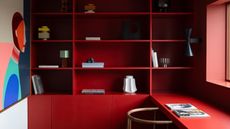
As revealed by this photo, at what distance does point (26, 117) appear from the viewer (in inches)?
141

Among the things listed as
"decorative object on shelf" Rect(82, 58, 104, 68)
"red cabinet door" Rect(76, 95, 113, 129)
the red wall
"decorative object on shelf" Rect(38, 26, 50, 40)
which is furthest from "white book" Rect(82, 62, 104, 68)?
the red wall

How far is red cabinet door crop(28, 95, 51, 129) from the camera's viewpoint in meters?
3.63

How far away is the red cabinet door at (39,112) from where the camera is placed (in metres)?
3.63

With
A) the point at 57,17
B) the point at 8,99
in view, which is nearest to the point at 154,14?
the point at 57,17

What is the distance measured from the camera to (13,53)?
9.69 feet

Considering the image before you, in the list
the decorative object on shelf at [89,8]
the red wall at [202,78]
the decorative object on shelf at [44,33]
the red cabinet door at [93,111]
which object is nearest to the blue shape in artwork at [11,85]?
the decorative object on shelf at [44,33]

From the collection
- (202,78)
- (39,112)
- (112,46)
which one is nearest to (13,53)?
(39,112)

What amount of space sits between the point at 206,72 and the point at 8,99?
2.20 metres

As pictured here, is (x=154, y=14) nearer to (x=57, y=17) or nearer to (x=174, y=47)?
(x=174, y=47)

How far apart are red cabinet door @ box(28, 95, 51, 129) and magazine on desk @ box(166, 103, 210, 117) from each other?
1.59 metres

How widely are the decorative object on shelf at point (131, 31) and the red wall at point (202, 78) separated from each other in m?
0.78

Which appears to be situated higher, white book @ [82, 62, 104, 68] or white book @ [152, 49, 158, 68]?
white book @ [152, 49, 158, 68]

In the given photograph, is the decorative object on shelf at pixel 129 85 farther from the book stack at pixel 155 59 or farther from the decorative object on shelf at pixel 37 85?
the decorative object on shelf at pixel 37 85

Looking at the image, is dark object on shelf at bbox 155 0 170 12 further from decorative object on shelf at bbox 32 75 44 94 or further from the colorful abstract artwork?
decorative object on shelf at bbox 32 75 44 94
